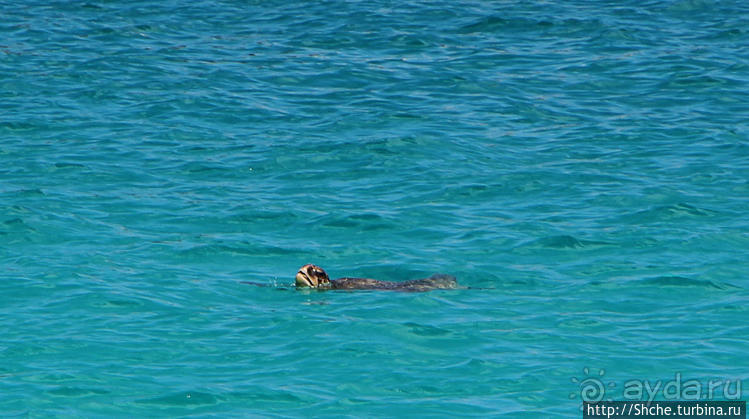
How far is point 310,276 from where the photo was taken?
485 inches

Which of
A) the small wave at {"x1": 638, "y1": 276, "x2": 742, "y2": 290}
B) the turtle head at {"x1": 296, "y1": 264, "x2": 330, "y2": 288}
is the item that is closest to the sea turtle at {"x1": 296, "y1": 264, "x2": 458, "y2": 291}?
the turtle head at {"x1": 296, "y1": 264, "x2": 330, "y2": 288}

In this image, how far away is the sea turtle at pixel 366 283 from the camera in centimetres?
1232

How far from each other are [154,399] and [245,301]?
2674 millimetres

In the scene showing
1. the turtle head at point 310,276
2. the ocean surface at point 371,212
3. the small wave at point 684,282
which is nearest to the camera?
the ocean surface at point 371,212

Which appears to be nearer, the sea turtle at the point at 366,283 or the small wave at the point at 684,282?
the sea turtle at the point at 366,283

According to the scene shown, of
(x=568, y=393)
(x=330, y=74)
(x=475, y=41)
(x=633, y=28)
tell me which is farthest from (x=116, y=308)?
(x=633, y=28)

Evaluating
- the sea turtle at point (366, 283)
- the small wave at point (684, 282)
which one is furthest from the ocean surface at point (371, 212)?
the sea turtle at point (366, 283)

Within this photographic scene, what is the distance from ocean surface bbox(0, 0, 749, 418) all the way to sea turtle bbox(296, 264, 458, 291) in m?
0.20

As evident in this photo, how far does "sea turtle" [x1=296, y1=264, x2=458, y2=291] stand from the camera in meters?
12.3

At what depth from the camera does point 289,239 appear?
14.5 m

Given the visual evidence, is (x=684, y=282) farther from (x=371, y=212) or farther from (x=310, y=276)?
(x=371, y=212)

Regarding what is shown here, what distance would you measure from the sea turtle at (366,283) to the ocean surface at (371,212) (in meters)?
0.20

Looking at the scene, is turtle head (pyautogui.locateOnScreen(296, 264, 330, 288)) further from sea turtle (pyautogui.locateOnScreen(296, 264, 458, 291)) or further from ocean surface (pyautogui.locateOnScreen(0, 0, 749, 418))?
ocean surface (pyautogui.locateOnScreen(0, 0, 749, 418))

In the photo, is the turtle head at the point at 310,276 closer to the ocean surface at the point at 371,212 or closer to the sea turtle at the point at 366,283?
the sea turtle at the point at 366,283
